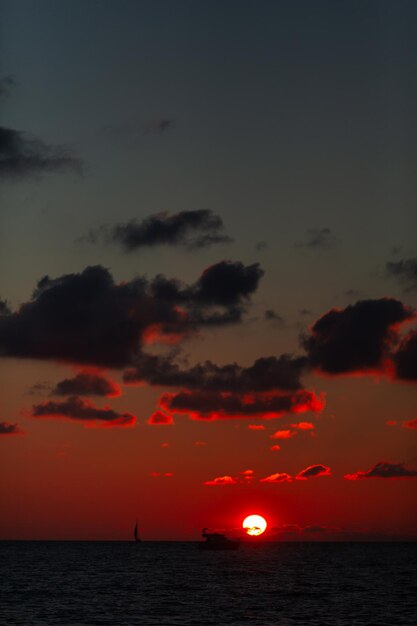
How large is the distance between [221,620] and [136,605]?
16975 mm

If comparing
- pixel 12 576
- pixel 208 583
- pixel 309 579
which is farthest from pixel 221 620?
pixel 12 576

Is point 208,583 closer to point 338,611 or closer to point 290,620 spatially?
point 338,611

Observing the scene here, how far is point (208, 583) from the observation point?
5546 inches

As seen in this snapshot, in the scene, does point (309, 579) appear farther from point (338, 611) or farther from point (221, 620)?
point (221, 620)

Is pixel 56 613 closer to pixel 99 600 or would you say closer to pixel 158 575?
pixel 99 600

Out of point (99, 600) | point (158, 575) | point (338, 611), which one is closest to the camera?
point (338, 611)

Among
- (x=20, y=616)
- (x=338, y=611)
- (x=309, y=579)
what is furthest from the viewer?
(x=309, y=579)

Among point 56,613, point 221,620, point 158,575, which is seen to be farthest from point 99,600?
point 158,575

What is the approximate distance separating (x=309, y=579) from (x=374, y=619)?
6469 cm

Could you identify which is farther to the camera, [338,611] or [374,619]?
[338,611]

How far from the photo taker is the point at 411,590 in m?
135

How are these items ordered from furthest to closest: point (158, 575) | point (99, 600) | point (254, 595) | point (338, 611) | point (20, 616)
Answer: point (158, 575) < point (254, 595) < point (99, 600) < point (338, 611) < point (20, 616)

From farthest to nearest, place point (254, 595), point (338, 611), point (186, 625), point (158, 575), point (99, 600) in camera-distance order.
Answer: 1. point (158, 575)
2. point (254, 595)
3. point (99, 600)
4. point (338, 611)
5. point (186, 625)

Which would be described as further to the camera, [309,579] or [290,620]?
[309,579]
